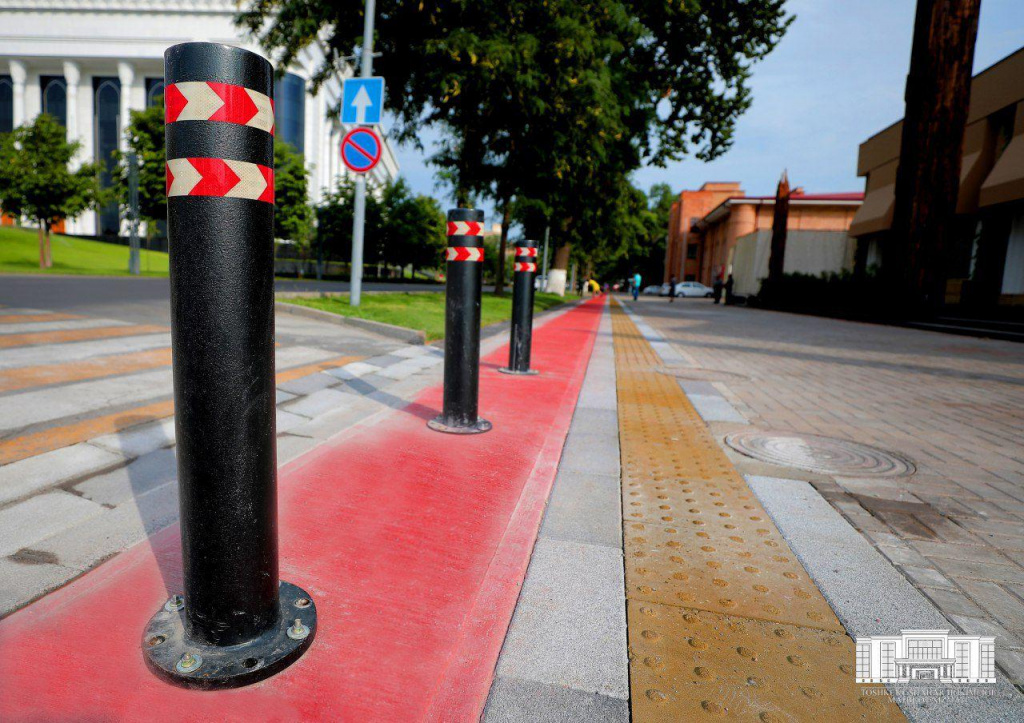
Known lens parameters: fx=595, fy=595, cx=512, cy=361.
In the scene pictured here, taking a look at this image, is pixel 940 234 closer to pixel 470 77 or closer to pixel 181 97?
pixel 470 77

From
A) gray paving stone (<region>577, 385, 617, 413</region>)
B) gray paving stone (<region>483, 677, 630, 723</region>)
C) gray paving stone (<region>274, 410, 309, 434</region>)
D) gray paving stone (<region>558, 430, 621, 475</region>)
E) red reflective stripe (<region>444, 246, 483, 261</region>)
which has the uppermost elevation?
red reflective stripe (<region>444, 246, 483, 261</region>)

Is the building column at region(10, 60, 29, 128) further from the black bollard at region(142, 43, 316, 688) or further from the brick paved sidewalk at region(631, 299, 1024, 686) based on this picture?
the black bollard at region(142, 43, 316, 688)

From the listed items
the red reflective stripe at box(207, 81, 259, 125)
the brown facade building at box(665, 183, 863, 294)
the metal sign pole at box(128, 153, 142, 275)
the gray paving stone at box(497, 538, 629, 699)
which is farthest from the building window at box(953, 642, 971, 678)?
the brown facade building at box(665, 183, 863, 294)

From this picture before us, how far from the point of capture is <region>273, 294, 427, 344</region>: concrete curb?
8852mm

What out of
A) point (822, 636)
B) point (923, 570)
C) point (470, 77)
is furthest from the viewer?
point (470, 77)

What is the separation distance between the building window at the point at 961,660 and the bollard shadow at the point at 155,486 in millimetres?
2583

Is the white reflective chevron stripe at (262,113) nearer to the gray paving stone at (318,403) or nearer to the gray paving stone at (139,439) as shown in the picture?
the gray paving stone at (139,439)

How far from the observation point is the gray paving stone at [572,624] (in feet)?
5.79

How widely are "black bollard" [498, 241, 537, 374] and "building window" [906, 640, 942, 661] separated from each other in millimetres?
4716

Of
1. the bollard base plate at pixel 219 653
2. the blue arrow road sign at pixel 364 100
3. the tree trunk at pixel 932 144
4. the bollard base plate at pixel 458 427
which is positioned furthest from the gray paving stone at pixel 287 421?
the tree trunk at pixel 932 144

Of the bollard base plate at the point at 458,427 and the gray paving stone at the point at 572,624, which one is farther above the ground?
the bollard base plate at the point at 458,427

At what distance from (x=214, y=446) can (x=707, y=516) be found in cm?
235

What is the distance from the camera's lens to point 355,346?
7.83m

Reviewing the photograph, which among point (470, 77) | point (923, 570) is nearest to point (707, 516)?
point (923, 570)
